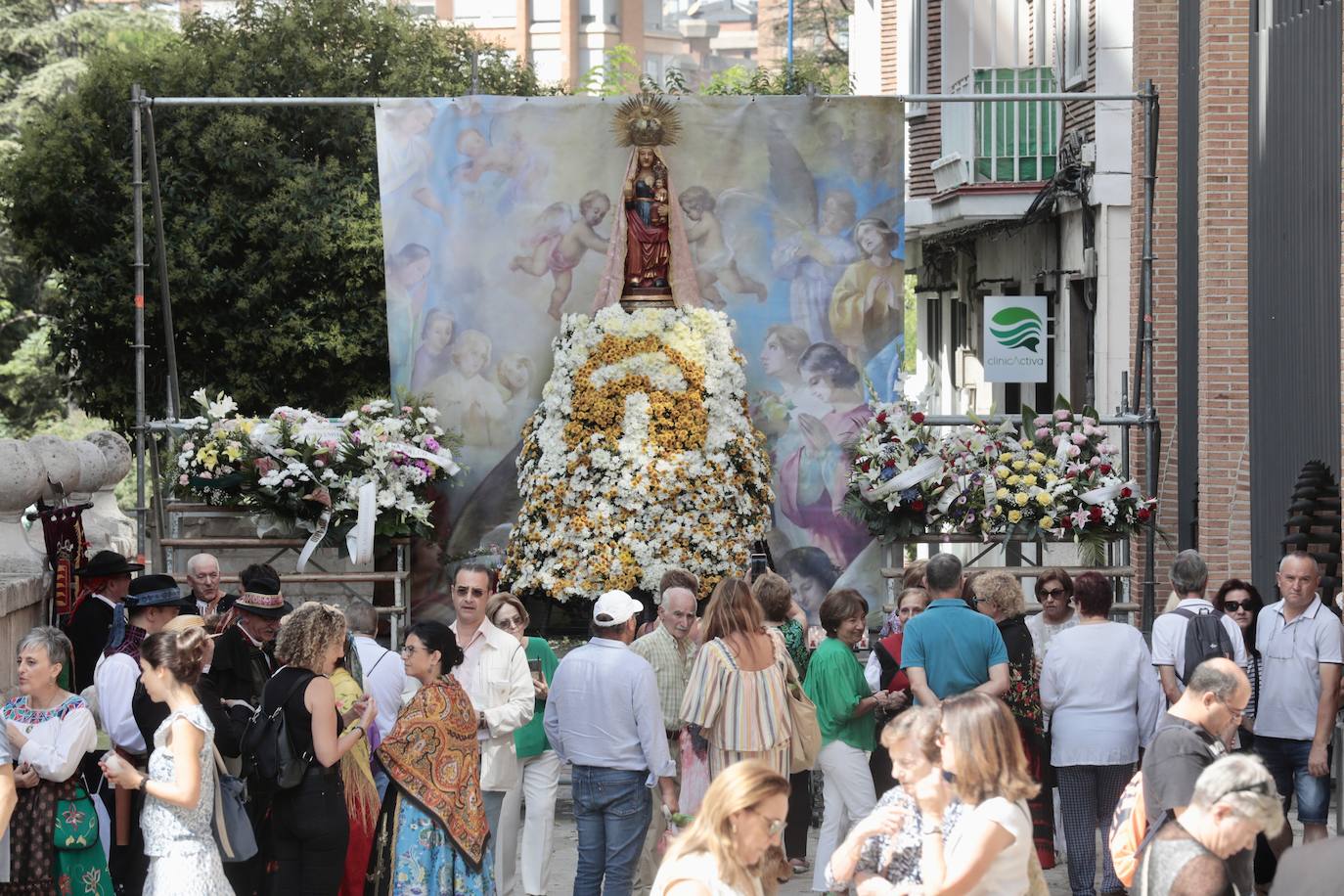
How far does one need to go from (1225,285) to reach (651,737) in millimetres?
7730

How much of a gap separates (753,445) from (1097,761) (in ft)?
22.6

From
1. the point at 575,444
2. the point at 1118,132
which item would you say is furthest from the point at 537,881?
the point at 1118,132

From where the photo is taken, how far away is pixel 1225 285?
1523 cm

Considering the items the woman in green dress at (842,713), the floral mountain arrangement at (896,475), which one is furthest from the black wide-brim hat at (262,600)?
the floral mountain arrangement at (896,475)

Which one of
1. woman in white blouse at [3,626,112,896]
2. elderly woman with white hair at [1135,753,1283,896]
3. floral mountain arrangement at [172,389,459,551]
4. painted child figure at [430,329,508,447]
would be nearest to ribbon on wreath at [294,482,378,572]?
floral mountain arrangement at [172,389,459,551]

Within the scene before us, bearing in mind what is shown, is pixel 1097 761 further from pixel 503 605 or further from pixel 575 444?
pixel 575 444

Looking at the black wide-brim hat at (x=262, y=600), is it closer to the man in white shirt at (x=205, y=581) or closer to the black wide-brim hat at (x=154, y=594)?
the black wide-brim hat at (x=154, y=594)

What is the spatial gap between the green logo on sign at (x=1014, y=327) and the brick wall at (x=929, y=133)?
254 inches

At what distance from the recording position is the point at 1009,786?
20.5ft

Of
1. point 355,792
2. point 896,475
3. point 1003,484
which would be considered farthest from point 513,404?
point 355,792

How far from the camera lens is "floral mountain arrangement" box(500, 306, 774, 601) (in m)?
15.5

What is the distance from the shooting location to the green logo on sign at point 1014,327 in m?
18.7

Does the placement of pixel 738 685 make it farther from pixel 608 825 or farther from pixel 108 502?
pixel 108 502

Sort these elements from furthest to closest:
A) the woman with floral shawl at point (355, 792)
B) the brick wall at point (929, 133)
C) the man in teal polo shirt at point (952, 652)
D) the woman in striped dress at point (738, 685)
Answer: the brick wall at point (929, 133) < the man in teal polo shirt at point (952, 652) < the woman in striped dress at point (738, 685) < the woman with floral shawl at point (355, 792)
